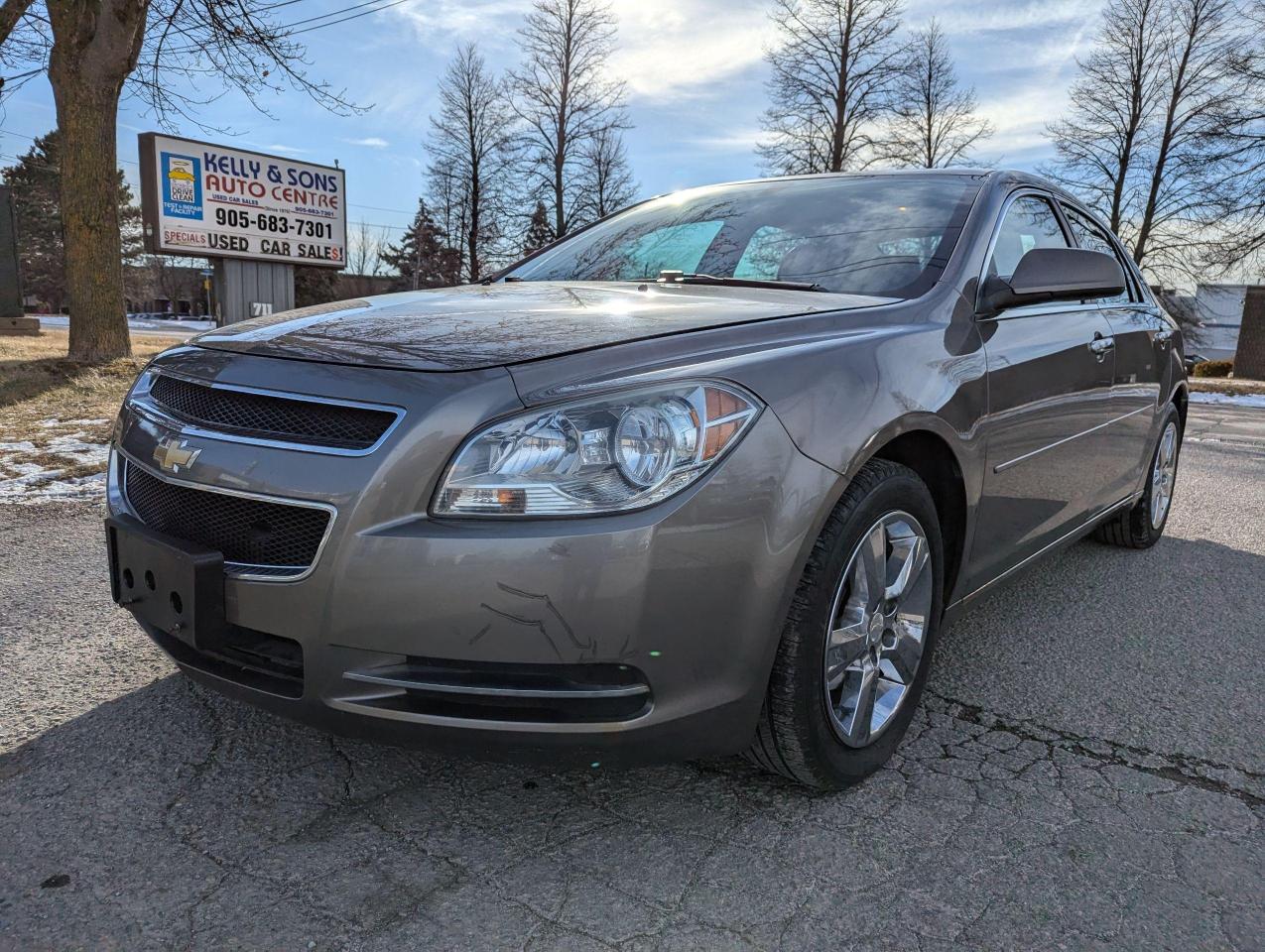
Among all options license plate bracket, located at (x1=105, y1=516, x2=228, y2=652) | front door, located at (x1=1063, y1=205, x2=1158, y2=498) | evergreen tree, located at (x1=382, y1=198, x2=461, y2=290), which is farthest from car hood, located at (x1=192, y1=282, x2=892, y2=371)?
evergreen tree, located at (x1=382, y1=198, x2=461, y2=290)

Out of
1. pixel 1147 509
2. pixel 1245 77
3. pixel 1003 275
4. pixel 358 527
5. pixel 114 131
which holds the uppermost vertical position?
pixel 1245 77

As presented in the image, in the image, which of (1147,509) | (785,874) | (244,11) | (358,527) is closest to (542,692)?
(358,527)

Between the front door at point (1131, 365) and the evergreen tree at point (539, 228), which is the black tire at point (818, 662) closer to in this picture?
the front door at point (1131, 365)

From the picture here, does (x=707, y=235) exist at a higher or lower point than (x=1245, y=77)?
lower

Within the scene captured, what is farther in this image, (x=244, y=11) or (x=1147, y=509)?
(x=244, y=11)

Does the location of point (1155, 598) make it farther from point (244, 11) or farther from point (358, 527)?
point (244, 11)

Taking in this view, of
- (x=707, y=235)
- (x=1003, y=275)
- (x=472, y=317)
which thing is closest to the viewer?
(x=472, y=317)

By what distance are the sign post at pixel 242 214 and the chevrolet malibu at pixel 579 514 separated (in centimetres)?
1266

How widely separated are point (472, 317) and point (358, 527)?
0.76 metres

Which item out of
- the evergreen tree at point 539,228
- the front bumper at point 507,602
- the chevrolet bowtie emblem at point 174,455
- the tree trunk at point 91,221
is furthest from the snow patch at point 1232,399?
the evergreen tree at point 539,228

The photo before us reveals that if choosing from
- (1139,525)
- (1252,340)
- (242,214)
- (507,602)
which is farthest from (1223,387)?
(507,602)

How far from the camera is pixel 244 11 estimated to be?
11.3 meters

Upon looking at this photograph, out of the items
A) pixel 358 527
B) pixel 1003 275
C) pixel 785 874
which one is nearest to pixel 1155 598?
pixel 1003 275

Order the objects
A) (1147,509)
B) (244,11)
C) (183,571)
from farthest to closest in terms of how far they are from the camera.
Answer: (244,11), (1147,509), (183,571)
